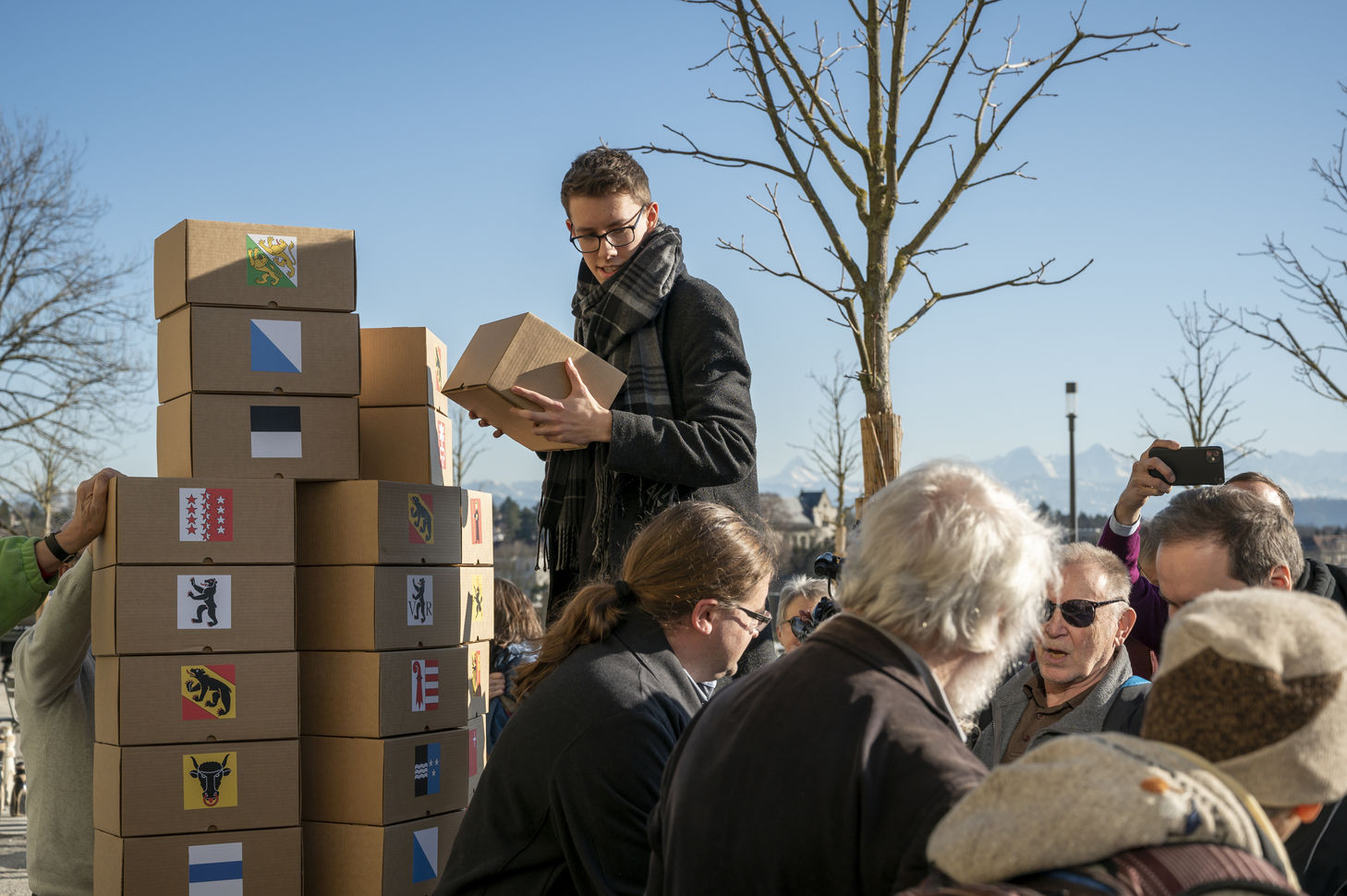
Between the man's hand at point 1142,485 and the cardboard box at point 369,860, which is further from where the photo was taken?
the man's hand at point 1142,485

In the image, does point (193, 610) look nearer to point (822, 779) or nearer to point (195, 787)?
point (195, 787)

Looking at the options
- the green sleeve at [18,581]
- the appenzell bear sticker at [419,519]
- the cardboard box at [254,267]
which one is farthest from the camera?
the appenzell bear sticker at [419,519]

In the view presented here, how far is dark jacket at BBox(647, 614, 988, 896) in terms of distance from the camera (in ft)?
5.23

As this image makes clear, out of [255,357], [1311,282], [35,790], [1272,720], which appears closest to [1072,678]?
[1272,720]

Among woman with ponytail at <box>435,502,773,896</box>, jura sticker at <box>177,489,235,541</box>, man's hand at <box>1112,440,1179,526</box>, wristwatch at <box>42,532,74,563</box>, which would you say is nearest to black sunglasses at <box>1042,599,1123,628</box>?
man's hand at <box>1112,440,1179,526</box>

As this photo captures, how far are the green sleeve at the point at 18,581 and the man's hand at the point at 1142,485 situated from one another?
3.52 m

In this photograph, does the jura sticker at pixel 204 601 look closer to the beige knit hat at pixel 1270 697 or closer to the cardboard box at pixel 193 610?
the cardboard box at pixel 193 610

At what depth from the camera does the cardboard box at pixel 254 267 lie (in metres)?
3.86

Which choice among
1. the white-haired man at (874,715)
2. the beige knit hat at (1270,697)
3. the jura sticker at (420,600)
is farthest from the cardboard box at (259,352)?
the beige knit hat at (1270,697)

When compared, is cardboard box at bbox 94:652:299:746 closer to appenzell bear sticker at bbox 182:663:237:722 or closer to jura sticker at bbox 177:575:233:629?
appenzell bear sticker at bbox 182:663:237:722

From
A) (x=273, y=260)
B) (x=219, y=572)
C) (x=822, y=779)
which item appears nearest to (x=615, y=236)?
(x=273, y=260)

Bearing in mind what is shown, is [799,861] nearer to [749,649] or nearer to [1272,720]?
[1272,720]

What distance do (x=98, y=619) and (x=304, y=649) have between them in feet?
2.07

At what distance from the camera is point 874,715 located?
1660 mm
